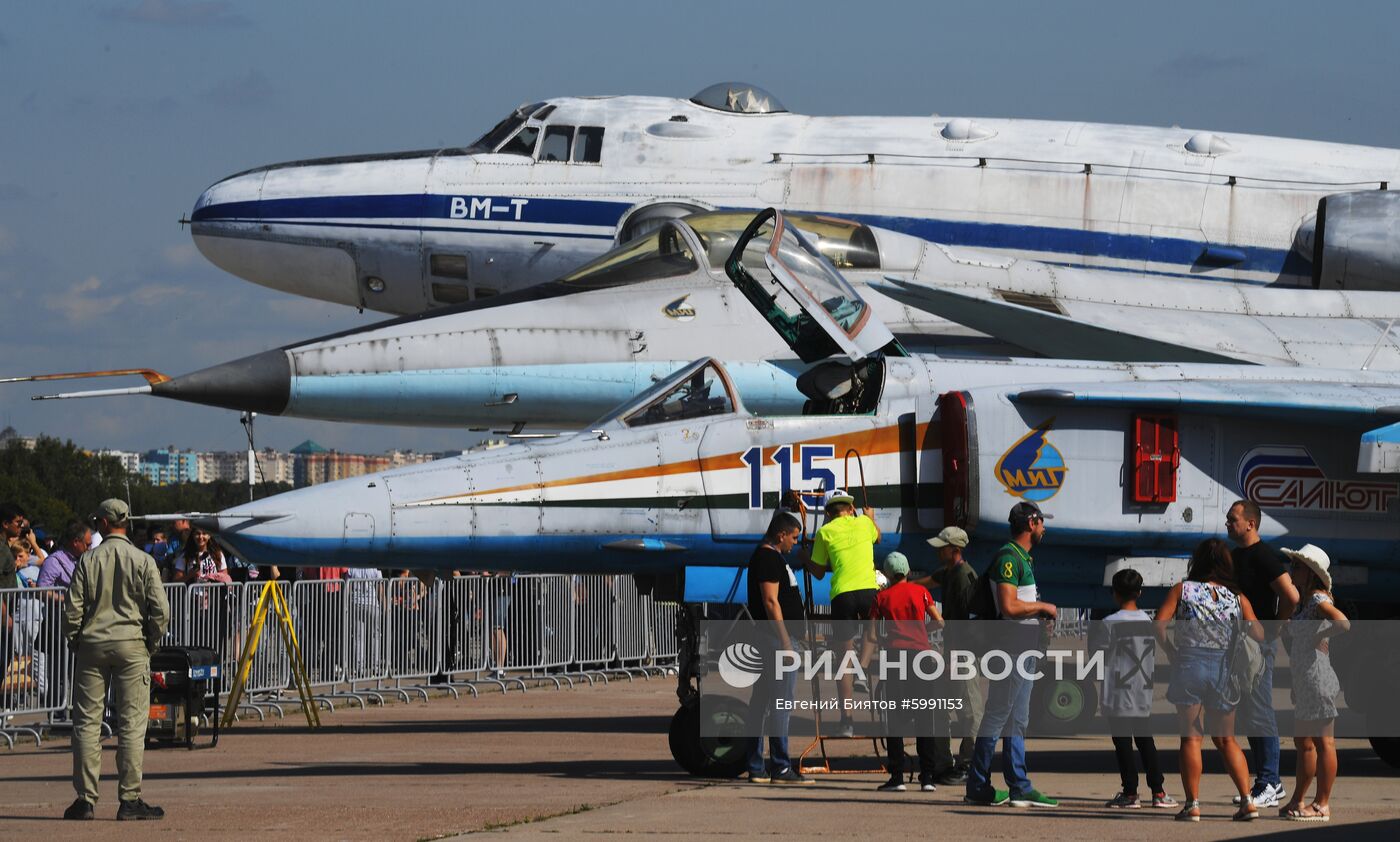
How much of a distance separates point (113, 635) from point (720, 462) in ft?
12.7

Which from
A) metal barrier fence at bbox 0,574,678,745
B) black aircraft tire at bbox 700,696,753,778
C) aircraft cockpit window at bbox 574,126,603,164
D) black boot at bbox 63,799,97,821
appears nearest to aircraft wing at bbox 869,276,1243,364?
metal barrier fence at bbox 0,574,678,745

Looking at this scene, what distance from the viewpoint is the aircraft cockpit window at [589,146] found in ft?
60.2

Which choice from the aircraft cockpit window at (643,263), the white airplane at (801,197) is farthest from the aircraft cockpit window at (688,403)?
the white airplane at (801,197)

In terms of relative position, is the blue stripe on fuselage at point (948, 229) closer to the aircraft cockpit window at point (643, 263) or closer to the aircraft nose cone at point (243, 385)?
the aircraft cockpit window at point (643, 263)

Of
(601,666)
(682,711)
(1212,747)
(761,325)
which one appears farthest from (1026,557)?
(601,666)

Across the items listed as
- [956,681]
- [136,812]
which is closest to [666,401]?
[956,681]

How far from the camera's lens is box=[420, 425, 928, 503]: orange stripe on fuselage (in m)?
11.0

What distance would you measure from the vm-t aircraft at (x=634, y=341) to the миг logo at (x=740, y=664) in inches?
184

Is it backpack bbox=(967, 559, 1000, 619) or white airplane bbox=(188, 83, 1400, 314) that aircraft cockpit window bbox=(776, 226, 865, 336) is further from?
white airplane bbox=(188, 83, 1400, 314)

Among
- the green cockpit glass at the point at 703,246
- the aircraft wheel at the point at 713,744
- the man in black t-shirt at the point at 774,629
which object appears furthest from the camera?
the green cockpit glass at the point at 703,246

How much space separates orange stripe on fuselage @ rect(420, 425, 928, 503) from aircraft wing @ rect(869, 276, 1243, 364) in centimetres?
313

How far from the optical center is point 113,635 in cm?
903

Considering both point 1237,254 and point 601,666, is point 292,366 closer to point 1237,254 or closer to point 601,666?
point 601,666

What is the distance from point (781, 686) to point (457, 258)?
362 inches
